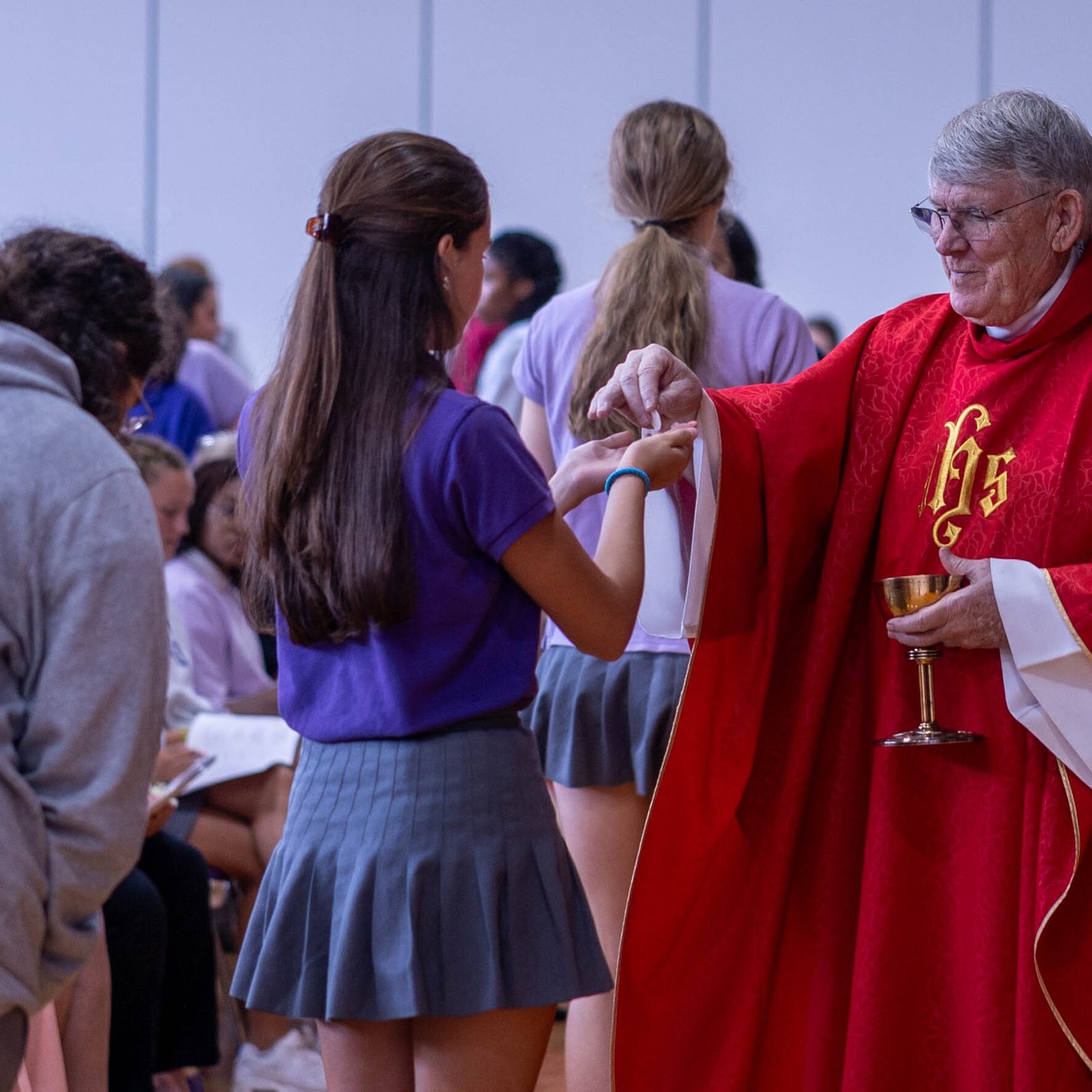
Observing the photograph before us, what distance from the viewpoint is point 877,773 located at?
7.39 feet

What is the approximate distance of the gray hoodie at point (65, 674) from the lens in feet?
4.65

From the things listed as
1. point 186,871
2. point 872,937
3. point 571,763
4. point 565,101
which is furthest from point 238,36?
point 872,937

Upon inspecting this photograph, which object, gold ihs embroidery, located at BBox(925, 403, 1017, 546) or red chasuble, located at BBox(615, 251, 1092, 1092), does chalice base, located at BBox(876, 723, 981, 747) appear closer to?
red chasuble, located at BBox(615, 251, 1092, 1092)

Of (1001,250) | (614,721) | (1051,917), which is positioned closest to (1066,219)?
(1001,250)

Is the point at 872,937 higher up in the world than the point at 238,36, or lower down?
lower down

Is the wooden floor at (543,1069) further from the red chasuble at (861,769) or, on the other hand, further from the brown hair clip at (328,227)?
the brown hair clip at (328,227)

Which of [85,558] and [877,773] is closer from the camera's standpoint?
[85,558]

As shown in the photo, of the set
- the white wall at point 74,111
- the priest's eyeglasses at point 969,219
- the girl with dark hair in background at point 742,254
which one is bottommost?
the priest's eyeglasses at point 969,219

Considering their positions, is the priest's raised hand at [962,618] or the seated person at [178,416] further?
the seated person at [178,416]

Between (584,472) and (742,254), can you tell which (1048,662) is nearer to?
(584,472)

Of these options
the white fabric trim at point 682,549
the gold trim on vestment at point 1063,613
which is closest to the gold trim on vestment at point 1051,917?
the gold trim on vestment at point 1063,613

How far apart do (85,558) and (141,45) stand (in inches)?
250

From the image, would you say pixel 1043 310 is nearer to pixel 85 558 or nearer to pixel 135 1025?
pixel 85 558

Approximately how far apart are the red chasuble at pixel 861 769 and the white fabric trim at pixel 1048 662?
59mm
